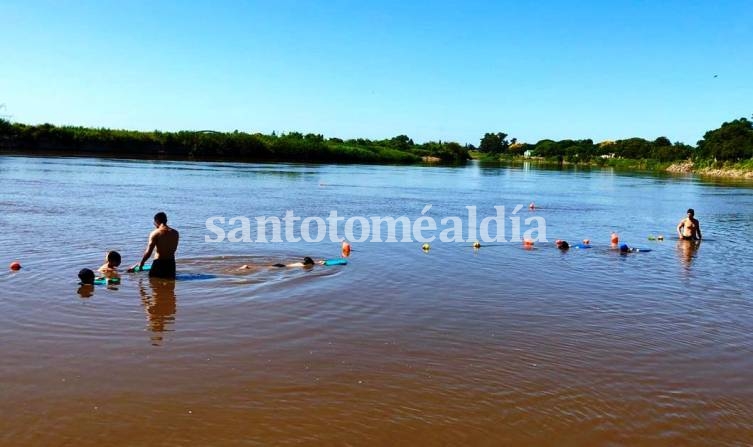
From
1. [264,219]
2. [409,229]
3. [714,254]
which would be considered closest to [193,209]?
[264,219]

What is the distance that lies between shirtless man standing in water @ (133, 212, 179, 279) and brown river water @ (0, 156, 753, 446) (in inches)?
13.1

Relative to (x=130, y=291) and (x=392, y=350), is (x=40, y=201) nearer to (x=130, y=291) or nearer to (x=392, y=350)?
(x=130, y=291)

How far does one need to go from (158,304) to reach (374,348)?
4315 millimetres

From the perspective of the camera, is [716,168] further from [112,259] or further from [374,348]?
[374,348]

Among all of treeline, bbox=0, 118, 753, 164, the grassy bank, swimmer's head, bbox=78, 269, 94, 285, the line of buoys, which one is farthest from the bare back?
the grassy bank

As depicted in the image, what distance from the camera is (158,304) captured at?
37.0 ft

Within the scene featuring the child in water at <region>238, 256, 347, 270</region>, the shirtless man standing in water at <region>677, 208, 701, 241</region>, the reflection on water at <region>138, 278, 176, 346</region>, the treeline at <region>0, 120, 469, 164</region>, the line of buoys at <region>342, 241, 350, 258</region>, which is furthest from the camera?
the treeline at <region>0, 120, 469, 164</region>

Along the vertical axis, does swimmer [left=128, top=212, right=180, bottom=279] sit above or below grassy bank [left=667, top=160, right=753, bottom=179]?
below

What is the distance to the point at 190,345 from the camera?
912 centimetres

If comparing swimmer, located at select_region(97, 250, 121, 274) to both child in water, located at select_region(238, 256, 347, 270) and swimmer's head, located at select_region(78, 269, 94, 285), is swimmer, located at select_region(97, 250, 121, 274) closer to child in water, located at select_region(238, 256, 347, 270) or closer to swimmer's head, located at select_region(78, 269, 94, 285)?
swimmer's head, located at select_region(78, 269, 94, 285)

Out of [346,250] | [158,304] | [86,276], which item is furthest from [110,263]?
[346,250]

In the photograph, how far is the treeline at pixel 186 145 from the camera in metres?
93.4

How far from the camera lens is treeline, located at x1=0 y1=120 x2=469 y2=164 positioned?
93375 millimetres

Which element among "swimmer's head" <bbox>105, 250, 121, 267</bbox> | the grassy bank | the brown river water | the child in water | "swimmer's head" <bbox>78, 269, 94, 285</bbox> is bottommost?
the brown river water
